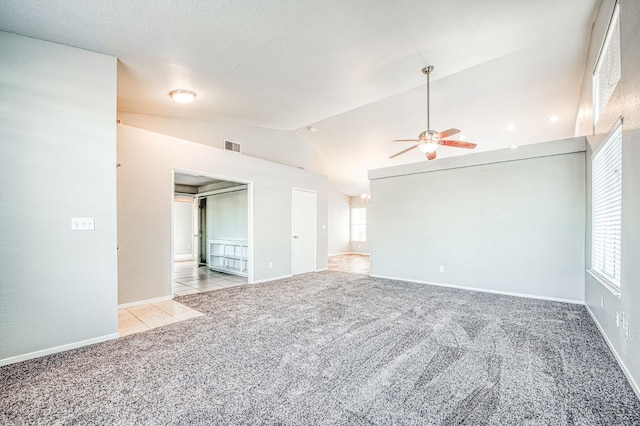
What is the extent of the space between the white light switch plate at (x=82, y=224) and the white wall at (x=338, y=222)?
9.03 metres

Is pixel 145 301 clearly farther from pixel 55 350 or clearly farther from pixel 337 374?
pixel 337 374

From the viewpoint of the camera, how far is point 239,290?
17.1 ft

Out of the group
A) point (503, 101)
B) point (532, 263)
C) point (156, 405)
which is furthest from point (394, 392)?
point (503, 101)

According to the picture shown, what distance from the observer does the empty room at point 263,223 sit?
206 centimetres

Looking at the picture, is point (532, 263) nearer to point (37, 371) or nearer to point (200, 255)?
point (37, 371)

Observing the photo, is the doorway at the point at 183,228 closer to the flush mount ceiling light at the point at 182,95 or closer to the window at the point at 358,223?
the window at the point at 358,223

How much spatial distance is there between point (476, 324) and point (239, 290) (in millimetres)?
3839

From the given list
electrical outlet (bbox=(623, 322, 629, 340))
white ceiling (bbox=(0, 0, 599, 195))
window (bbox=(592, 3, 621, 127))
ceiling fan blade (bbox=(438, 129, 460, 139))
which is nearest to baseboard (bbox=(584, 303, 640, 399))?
electrical outlet (bbox=(623, 322, 629, 340))

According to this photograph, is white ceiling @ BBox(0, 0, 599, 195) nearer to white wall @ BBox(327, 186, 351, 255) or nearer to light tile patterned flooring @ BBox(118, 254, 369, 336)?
light tile patterned flooring @ BBox(118, 254, 369, 336)

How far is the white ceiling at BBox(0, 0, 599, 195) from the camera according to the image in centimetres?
243

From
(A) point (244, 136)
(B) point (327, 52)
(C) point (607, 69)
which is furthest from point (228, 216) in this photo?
(C) point (607, 69)

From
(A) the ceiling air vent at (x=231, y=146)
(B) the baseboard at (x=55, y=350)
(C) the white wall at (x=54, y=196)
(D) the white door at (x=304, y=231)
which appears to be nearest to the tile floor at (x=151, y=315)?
(B) the baseboard at (x=55, y=350)

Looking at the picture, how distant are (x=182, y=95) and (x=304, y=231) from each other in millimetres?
4125

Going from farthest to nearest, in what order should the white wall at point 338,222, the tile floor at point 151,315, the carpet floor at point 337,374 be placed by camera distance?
the white wall at point 338,222
the tile floor at point 151,315
the carpet floor at point 337,374
